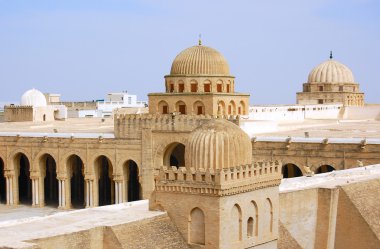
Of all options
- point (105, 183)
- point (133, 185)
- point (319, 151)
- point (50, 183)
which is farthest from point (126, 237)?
point (50, 183)

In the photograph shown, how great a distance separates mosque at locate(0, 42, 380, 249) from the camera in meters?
18.0

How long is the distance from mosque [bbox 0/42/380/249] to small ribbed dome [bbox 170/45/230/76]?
6cm

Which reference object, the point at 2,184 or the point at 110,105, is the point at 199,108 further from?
the point at 110,105

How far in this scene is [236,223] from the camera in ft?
59.5

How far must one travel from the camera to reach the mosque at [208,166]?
18.0 metres

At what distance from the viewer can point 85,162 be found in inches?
1506

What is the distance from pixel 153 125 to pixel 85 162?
423 cm

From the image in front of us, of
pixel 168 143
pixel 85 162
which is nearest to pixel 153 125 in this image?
pixel 168 143

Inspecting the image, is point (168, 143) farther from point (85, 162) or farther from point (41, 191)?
point (41, 191)

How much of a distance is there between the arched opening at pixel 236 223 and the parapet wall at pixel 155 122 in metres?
17.5

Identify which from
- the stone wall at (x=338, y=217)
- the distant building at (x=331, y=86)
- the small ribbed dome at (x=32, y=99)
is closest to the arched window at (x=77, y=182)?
the small ribbed dome at (x=32, y=99)

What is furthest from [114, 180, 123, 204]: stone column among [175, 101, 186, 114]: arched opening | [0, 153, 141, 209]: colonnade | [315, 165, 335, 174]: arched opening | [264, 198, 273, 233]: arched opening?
[264, 198, 273, 233]: arched opening

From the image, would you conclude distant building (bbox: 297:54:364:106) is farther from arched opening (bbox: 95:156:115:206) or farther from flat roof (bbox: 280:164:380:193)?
flat roof (bbox: 280:164:380:193)

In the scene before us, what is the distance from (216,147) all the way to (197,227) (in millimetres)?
2051
